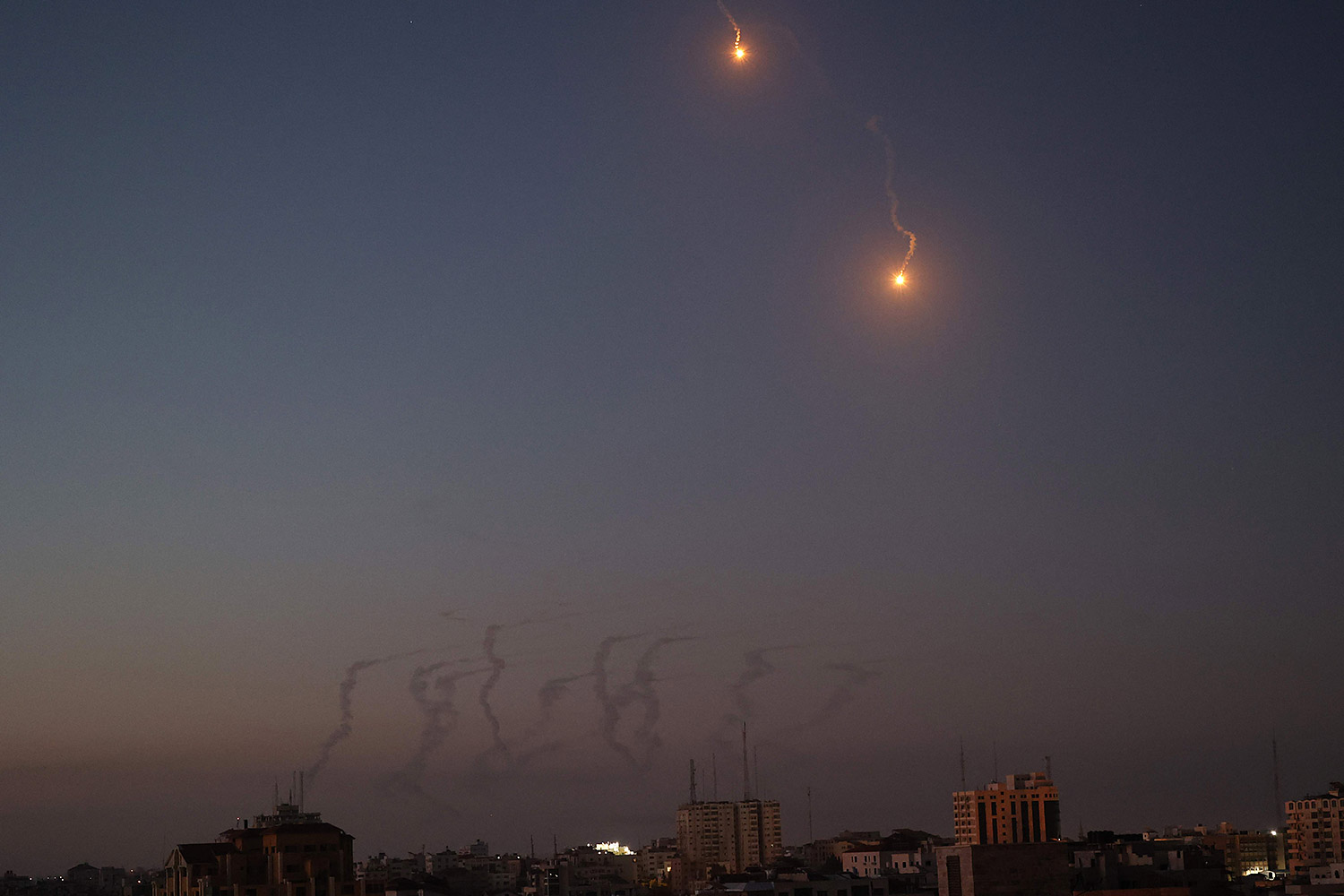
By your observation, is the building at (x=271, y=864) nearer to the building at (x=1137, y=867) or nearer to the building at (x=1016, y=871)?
the building at (x=1137, y=867)

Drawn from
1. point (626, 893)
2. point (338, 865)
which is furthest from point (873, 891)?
point (626, 893)

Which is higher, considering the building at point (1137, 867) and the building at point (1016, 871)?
the building at point (1016, 871)

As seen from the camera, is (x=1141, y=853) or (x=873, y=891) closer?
(x=873, y=891)

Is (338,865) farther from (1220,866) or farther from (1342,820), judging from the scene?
(1342,820)

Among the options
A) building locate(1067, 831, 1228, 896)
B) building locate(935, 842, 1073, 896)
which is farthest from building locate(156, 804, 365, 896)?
building locate(935, 842, 1073, 896)

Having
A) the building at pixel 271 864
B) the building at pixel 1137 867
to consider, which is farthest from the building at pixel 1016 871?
the building at pixel 271 864
